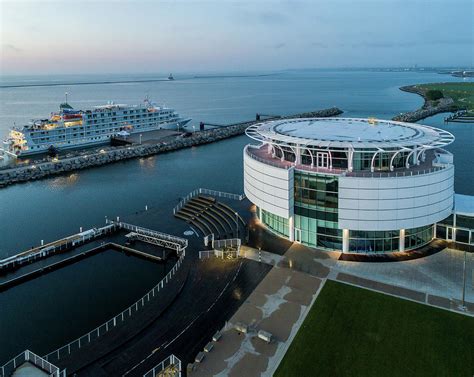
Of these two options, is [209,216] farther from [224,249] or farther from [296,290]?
[296,290]

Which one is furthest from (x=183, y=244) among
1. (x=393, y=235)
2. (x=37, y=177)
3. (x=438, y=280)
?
(x=37, y=177)

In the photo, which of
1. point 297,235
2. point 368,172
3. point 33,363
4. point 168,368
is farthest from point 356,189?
point 33,363

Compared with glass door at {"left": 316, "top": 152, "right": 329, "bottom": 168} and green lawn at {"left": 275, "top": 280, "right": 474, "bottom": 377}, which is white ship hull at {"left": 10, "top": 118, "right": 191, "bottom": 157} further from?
green lawn at {"left": 275, "top": 280, "right": 474, "bottom": 377}

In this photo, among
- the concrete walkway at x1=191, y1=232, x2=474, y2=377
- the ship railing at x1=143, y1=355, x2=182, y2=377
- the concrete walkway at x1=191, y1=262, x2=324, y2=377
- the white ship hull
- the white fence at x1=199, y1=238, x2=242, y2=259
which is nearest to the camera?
the ship railing at x1=143, y1=355, x2=182, y2=377

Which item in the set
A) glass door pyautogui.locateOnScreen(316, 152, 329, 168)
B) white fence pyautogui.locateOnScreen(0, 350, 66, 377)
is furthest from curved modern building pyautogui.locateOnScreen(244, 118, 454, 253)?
white fence pyautogui.locateOnScreen(0, 350, 66, 377)

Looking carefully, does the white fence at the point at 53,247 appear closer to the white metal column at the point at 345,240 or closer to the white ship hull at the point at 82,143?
the white metal column at the point at 345,240

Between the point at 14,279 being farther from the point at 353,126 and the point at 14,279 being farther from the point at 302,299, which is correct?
the point at 353,126

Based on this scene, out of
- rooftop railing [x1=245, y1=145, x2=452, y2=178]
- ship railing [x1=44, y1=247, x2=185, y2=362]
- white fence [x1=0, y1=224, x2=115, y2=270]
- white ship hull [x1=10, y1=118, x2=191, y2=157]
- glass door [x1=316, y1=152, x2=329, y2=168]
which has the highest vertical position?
glass door [x1=316, y1=152, x2=329, y2=168]

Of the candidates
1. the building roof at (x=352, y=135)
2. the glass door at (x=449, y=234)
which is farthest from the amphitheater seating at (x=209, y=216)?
the glass door at (x=449, y=234)
